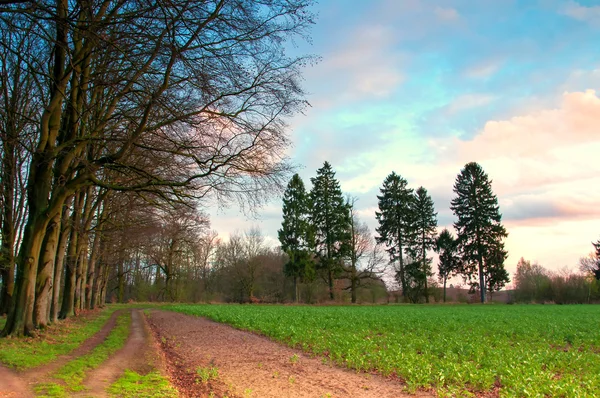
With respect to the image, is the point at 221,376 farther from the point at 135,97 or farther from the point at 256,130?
the point at 135,97

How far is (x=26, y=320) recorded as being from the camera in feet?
38.4

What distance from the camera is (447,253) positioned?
5594 centimetres

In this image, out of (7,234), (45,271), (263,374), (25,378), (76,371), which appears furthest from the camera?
(7,234)

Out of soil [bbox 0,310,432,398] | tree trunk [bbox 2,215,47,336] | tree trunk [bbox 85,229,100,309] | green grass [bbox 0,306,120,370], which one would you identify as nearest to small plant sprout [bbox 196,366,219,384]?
soil [bbox 0,310,432,398]

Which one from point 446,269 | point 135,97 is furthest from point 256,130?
point 446,269

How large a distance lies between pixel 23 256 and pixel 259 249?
50.5 m

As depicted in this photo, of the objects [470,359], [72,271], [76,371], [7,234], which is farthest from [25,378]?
[7,234]

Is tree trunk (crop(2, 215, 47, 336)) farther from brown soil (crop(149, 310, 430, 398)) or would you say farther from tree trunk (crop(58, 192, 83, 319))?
tree trunk (crop(58, 192, 83, 319))

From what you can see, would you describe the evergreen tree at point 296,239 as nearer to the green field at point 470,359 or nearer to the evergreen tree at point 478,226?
the evergreen tree at point 478,226

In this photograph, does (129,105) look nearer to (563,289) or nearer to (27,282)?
(27,282)

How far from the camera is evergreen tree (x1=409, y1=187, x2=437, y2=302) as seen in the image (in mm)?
53875

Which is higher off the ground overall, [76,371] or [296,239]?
[296,239]

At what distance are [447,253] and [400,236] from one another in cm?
725

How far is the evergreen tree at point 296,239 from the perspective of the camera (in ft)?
173
